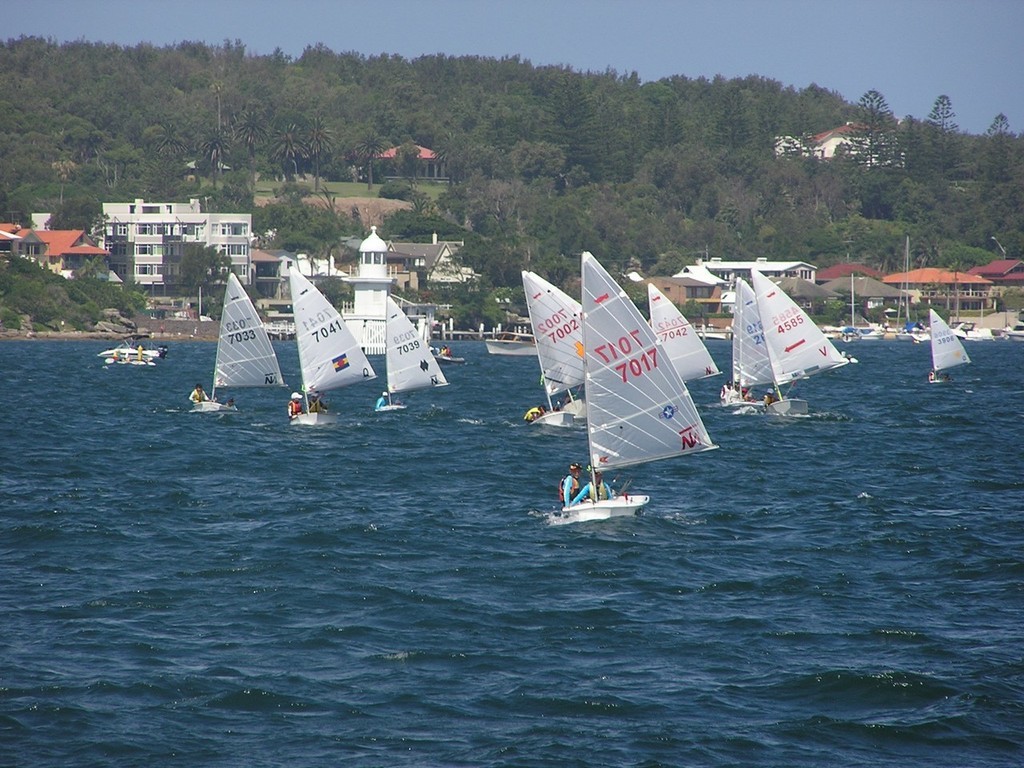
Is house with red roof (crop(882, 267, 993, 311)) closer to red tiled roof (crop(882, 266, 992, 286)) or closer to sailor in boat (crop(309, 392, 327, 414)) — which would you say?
red tiled roof (crop(882, 266, 992, 286))

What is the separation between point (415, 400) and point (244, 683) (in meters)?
48.8

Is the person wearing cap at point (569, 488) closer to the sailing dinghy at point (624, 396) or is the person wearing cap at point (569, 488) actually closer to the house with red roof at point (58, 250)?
the sailing dinghy at point (624, 396)

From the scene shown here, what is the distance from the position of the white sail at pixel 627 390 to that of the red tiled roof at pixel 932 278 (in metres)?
151

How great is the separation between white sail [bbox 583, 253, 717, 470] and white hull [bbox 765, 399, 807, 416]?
25790mm

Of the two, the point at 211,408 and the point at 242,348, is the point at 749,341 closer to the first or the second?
the point at 242,348

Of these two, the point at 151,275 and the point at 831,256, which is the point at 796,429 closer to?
the point at 151,275

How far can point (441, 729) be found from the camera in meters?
17.1

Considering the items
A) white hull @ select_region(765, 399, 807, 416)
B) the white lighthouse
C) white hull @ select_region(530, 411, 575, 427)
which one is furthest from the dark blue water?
the white lighthouse

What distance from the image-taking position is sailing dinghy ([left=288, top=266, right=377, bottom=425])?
48.9 meters

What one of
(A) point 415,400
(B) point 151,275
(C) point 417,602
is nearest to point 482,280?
(B) point 151,275

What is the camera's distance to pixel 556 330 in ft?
157

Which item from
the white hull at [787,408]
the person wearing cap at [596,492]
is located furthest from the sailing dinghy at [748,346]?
the person wearing cap at [596,492]

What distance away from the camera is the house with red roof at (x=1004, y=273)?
579 feet

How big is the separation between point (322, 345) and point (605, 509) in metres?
22.2
